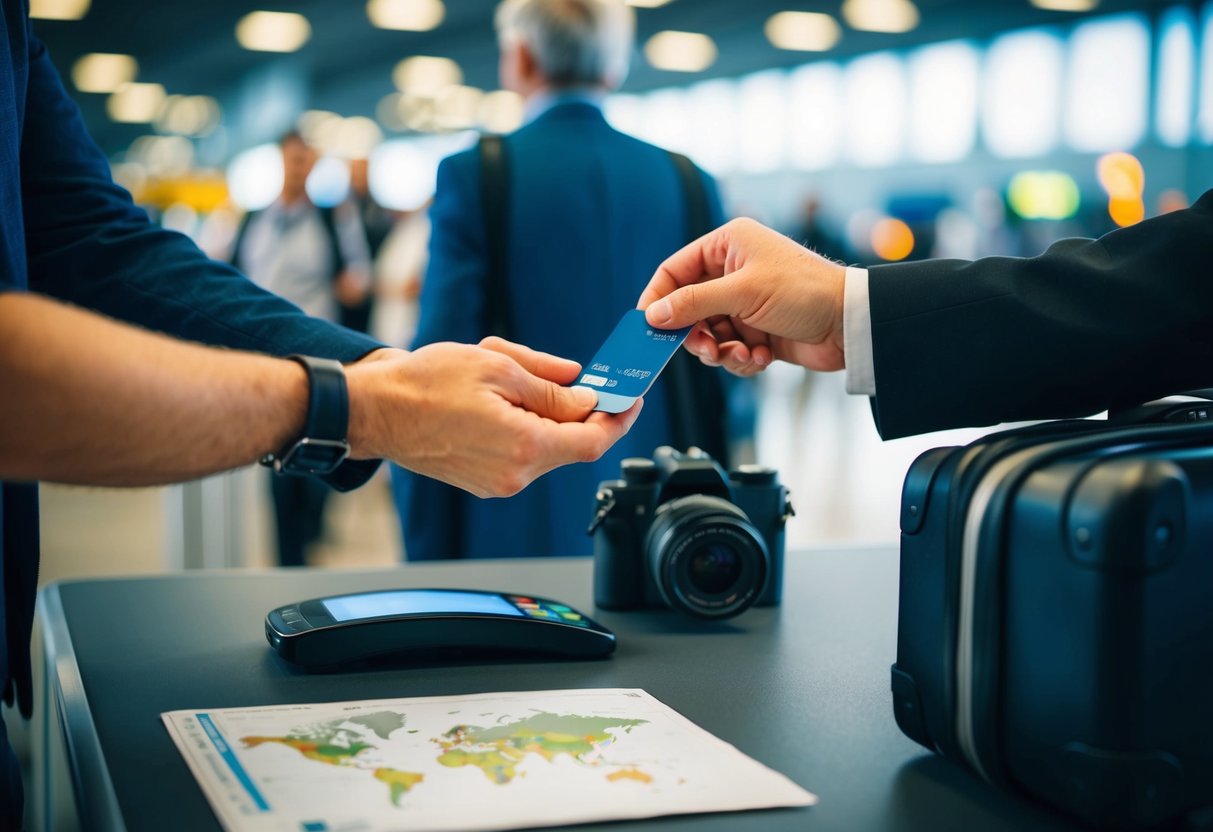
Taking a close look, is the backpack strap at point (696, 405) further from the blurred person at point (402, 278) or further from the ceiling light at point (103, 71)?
the ceiling light at point (103, 71)

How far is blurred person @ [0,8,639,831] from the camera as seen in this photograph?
2.41 ft

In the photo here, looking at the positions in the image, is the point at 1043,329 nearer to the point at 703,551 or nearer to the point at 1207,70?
the point at 703,551

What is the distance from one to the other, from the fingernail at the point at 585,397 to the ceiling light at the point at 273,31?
12.3 meters

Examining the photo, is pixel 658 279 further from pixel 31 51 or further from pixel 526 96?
pixel 526 96

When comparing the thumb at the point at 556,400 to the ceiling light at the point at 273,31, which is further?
the ceiling light at the point at 273,31

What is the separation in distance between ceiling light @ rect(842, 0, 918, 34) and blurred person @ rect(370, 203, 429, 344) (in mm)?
7129

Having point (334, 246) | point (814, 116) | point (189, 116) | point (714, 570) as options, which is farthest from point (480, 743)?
point (189, 116)

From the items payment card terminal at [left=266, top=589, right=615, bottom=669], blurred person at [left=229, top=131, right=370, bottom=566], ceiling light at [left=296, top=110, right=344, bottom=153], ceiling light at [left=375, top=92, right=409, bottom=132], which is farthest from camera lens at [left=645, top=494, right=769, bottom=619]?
ceiling light at [left=296, top=110, right=344, bottom=153]

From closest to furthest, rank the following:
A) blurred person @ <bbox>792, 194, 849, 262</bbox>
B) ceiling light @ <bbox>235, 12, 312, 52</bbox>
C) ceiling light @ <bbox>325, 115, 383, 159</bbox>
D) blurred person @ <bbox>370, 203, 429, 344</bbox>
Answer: blurred person @ <bbox>370, 203, 429, 344</bbox> < blurred person @ <bbox>792, 194, 849, 262</bbox> < ceiling light @ <bbox>235, 12, 312, 52</bbox> < ceiling light @ <bbox>325, 115, 383, 159</bbox>

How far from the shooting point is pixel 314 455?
0.89 metres

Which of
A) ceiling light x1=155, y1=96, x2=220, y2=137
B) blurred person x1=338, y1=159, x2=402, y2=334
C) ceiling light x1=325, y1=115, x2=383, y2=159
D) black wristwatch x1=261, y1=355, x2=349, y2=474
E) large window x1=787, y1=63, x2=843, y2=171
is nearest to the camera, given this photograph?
black wristwatch x1=261, y1=355, x2=349, y2=474

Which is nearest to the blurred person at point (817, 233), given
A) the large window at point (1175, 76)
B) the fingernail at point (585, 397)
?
the large window at point (1175, 76)

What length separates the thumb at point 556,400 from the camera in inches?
40.6

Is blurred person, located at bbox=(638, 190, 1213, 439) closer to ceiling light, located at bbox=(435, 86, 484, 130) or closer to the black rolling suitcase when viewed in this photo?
the black rolling suitcase
